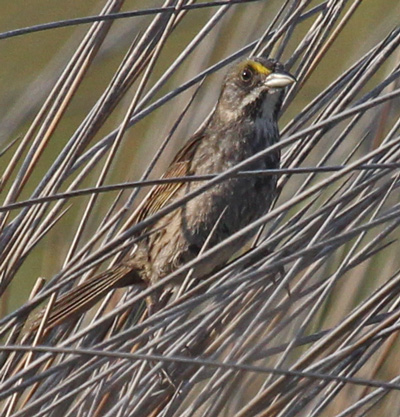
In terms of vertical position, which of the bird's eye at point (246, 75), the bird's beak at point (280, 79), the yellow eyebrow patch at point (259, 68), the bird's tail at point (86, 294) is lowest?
the bird's tail at point (86, 294)

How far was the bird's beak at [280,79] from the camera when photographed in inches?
100

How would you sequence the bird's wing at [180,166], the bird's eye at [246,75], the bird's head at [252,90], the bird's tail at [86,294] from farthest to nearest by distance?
the bird's wing at [180,166], the bird's eye at [246,75], the bird's head at [252,90], the bird's tail at [86,294]

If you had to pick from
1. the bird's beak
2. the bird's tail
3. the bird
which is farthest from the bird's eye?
the bird's tail

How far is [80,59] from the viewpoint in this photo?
211 centimetres

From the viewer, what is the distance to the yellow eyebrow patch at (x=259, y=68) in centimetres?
267

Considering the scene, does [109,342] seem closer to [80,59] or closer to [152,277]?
[80,59]

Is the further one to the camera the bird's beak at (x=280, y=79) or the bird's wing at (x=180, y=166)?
the bird's wing at (x=180, y=166)

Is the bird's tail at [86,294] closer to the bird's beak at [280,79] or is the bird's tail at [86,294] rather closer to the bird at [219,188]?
the bird at [219,188]

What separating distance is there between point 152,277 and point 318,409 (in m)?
1.14

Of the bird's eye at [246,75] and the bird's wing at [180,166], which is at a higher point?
the bird's eye at [246,75]

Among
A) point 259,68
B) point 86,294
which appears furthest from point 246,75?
point 86,294

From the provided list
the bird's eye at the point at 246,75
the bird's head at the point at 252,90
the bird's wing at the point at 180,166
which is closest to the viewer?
the bird's head at the point at 252,90

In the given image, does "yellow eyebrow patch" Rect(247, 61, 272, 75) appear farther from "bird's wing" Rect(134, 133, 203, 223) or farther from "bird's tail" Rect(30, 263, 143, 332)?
"bird's tail" Rect(30, 263, 143, 332)

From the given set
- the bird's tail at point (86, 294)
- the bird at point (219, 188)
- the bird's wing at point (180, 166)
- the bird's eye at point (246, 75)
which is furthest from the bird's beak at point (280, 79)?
the bird's tail at point (86, 294)
